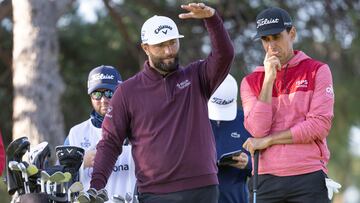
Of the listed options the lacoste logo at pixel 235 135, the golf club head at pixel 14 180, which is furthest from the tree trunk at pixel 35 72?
the golf club head at pixel 14 180

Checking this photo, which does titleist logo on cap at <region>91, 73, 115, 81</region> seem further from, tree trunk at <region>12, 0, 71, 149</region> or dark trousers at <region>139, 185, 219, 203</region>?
tree trunk at <region>12, 0, 71, 149</region>

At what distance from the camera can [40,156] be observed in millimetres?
7035

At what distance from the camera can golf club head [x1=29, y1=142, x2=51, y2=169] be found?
22.9 feet

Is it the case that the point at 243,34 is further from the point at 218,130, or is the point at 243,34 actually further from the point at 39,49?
the point at 218,130

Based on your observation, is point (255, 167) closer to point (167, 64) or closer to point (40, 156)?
point (167, 64)

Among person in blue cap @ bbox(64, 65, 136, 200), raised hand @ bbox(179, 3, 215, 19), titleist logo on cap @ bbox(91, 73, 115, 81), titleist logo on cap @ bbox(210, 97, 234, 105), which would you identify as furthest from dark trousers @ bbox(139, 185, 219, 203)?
titleist logo on cap @ bbox(91, 73, 115, 81)

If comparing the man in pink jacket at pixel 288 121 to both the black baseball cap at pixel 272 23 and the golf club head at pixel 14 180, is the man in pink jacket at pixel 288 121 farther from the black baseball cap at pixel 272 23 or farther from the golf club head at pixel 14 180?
the golf club head at pixel 14 180

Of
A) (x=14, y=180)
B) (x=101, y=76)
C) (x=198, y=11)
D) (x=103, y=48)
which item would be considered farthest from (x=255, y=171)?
(x=103, y=48)

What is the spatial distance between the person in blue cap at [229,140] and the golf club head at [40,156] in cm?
145

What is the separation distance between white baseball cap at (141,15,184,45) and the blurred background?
20.5 ft

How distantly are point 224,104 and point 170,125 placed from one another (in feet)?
4.59

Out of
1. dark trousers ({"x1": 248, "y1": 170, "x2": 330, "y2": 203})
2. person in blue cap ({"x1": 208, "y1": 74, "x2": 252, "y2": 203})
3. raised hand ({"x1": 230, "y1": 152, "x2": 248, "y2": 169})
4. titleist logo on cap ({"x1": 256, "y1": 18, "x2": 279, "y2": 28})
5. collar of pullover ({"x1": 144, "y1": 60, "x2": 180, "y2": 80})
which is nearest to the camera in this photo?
dark trousers ({"x1": 248, "y1": 170, "x2": 330, "y2": 203})

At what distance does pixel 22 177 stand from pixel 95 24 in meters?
11.8

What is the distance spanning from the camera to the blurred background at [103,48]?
13539 millimetres
